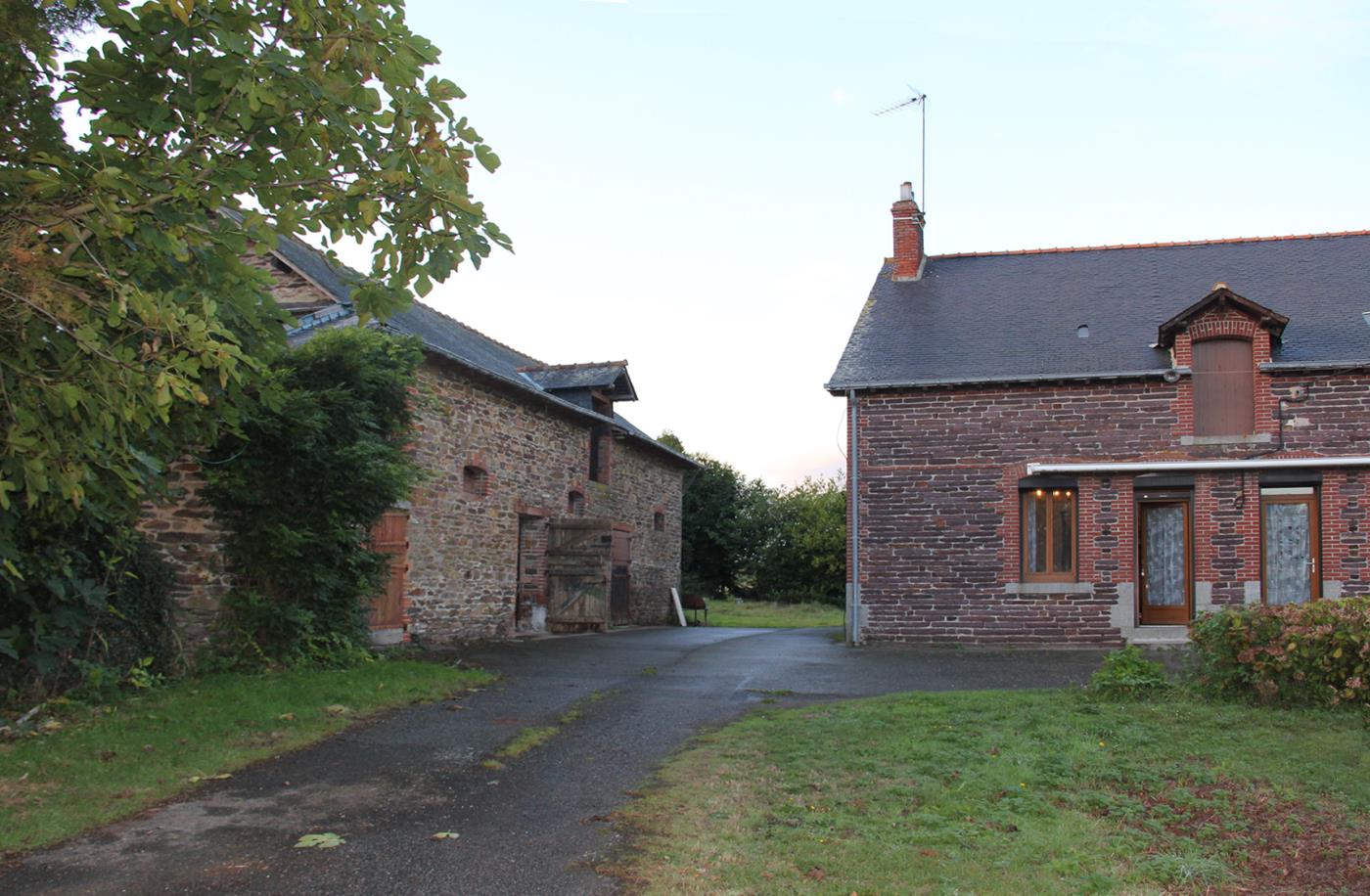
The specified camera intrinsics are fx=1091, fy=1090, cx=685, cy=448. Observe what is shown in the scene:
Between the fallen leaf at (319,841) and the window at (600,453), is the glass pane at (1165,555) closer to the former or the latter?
the window at (600,453)

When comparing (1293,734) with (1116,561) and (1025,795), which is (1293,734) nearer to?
(1025,795)

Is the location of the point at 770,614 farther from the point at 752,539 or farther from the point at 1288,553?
the point at 1288,553

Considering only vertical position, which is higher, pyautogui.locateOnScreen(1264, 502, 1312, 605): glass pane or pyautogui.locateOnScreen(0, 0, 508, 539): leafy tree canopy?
pyautogui.locateOnScreen(0, 0, 508, 539): leafy tree canopy

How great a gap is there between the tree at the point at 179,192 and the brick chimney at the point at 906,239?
14.6m

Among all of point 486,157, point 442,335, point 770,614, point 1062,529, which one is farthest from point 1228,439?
point 770,614

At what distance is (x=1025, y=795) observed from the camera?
6.30m

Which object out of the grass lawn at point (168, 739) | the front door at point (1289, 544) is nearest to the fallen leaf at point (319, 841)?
the grass lawn at point (168, 739)

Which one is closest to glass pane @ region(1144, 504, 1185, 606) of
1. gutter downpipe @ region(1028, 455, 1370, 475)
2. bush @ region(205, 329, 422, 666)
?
gutter downpipe @ region(1028, 455, 1370, 475)

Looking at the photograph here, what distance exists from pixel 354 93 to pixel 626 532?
48.0 ft

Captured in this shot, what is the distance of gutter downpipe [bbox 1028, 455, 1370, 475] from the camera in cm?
1515

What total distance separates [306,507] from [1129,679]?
799cm

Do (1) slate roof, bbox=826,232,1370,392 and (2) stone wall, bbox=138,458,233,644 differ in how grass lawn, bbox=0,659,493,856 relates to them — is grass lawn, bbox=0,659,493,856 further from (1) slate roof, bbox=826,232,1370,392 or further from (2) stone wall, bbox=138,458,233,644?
(1) slate roof, bbox=826,232,1370,392

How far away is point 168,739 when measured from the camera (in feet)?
25.3

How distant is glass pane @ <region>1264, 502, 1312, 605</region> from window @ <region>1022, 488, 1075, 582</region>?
271 cm
